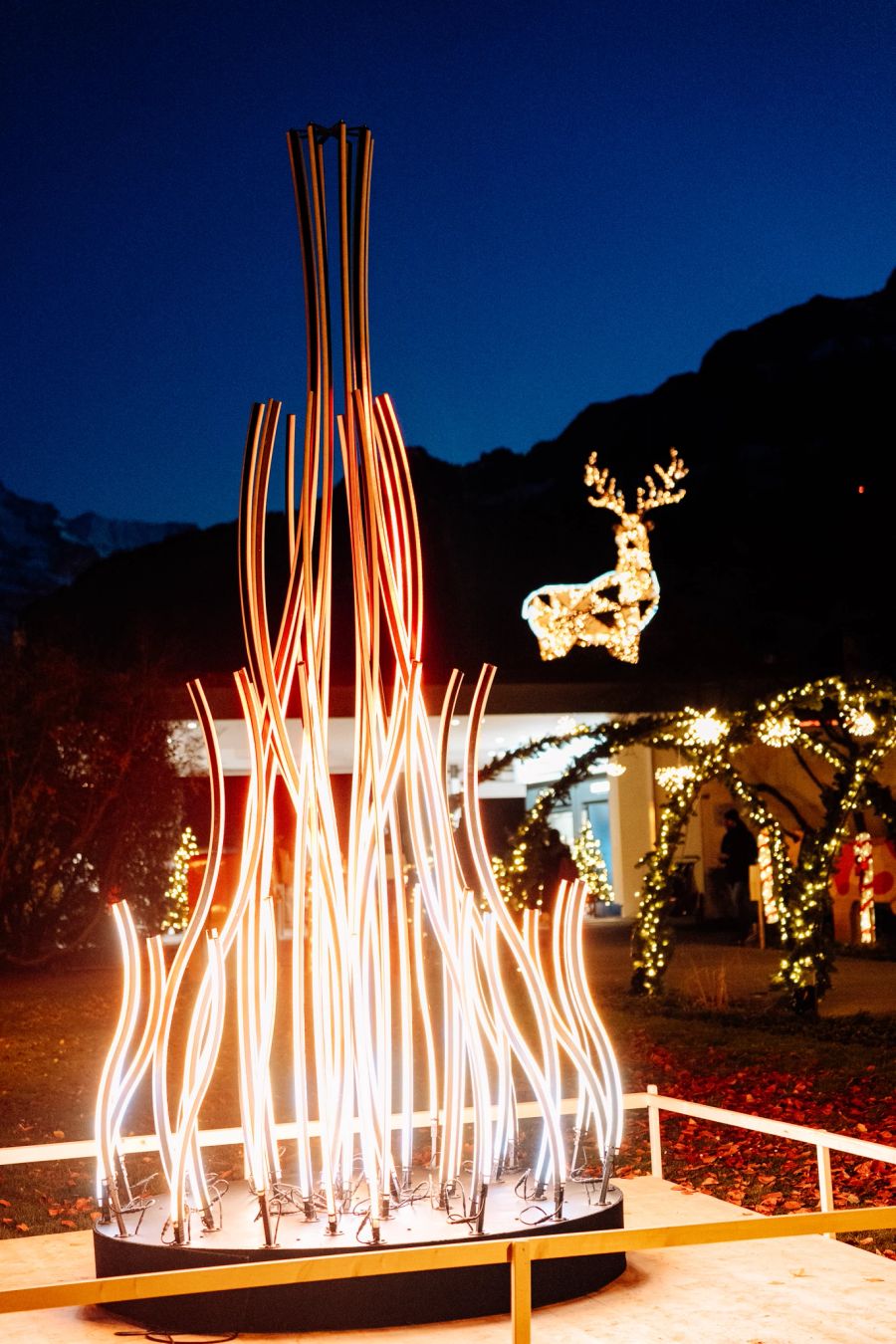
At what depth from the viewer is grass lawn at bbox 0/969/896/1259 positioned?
7.27m

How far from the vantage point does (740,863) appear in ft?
60.6

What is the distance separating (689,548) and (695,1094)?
35276 millimetres

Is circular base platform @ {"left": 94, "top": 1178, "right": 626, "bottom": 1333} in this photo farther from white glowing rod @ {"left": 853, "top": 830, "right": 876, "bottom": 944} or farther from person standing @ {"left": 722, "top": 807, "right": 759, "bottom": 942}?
person standing @ {"left": 722, "top": 807, "right": 759, "bottom": 942}

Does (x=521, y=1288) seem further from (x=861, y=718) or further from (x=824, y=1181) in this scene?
(x=861, y=718)

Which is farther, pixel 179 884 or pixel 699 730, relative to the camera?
pixel 179 884

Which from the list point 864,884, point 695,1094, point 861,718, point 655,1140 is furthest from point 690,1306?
point 864,884

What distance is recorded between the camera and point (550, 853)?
54.5 ft

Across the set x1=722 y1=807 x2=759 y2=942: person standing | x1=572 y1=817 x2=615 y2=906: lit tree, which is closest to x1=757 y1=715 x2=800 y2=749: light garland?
x1=722 y1=807 x2=759 y2=942: person standing

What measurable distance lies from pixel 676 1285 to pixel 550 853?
11565mm

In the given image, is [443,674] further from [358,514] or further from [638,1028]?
[358,514]

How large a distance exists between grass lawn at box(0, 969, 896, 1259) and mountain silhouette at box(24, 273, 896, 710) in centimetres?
759

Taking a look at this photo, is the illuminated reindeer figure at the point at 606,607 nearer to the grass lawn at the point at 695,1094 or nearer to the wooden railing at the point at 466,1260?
the grass lawn at the point at 695,1094

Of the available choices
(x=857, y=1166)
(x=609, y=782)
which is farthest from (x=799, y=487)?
(x=857, y=1166)

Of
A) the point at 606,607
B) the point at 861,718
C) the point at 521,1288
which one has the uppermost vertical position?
the point at 606,607
